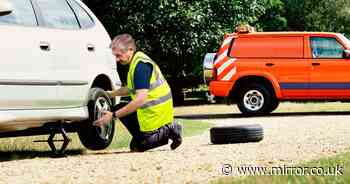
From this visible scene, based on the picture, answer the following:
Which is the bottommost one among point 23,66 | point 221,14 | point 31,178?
point 221,14

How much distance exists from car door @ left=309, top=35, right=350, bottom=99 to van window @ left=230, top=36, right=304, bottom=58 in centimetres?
36

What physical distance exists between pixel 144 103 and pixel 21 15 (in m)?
1.64

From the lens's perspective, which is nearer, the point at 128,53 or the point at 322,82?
the point at 128,53

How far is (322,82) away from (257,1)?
57.9 ft

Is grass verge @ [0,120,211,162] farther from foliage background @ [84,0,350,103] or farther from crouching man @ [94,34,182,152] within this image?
foliage background @ [84,0,350,103]

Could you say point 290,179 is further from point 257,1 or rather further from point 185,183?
point 257,1

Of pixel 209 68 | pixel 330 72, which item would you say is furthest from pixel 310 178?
pixel 330 72

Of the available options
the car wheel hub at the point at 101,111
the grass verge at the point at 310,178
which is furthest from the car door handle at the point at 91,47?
the grass verge at the point at 310,178

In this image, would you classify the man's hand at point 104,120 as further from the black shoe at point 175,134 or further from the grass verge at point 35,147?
the grass verge at point 35,147

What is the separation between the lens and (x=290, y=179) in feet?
22.8

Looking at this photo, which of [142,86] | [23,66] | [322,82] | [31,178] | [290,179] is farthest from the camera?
[322,82]

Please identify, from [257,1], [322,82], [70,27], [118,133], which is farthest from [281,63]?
[257,1]

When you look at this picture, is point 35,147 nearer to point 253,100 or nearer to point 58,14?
point 58,14

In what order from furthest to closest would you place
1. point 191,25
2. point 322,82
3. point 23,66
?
1. point 191,25
2. point 322,82
3. point 23,66
